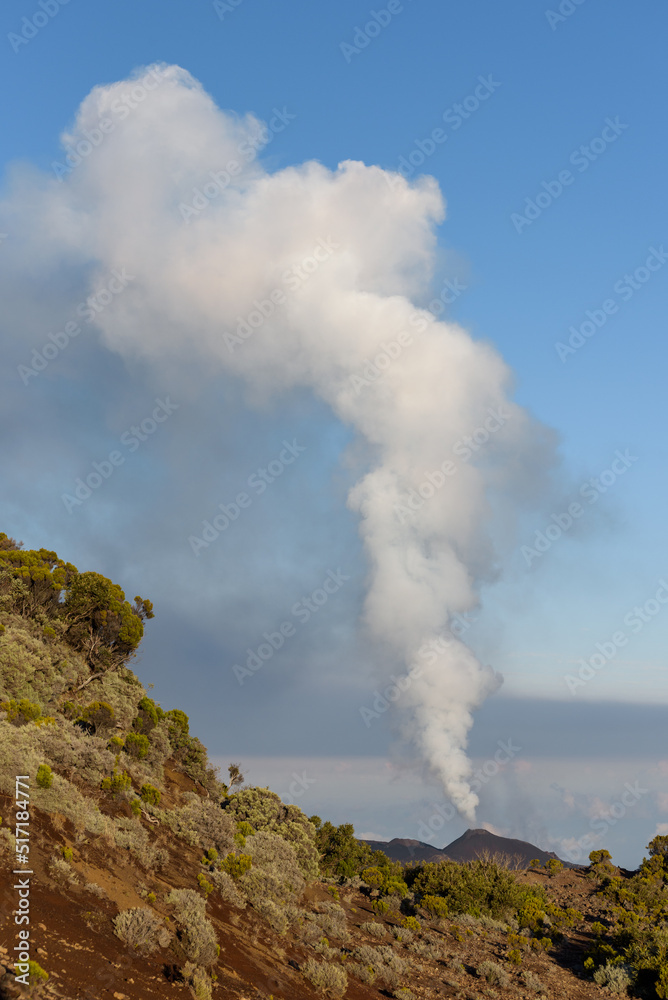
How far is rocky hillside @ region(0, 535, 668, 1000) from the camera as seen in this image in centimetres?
1434

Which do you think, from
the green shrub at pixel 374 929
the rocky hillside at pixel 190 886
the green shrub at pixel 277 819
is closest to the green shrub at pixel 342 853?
the rocky hillside at pixel 190 886

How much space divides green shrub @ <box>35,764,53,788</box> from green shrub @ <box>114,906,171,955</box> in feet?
14.8

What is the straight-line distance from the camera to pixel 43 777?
18.1 m

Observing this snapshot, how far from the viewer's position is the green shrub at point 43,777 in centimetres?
1805

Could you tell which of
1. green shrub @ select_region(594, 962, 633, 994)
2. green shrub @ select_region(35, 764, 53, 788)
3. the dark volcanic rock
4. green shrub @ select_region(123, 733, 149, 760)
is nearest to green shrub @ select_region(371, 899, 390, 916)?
green shrub @ select_region(594, 962, 633, 994)

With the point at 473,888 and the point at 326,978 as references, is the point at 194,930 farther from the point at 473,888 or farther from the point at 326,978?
the point at 473,888

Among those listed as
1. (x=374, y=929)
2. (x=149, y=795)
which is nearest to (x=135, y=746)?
(x=149, y=795)

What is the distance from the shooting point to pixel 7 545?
145 feet

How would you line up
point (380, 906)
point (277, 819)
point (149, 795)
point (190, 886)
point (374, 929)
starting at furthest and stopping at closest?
point (277, 819)
point (380, 906)
point (374, 929)
point (149, 795)
point (190, 886)

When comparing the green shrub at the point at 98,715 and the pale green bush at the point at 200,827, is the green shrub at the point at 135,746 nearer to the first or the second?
the green shrub at the point at 98,715

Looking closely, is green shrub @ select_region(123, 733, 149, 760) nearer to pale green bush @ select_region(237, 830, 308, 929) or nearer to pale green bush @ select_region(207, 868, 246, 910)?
pale green bush @ select_region(237, 830, 308, 929)

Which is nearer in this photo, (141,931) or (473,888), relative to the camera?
(141,931)

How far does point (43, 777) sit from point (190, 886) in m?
6.73

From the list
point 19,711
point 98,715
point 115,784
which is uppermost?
point 98,715
